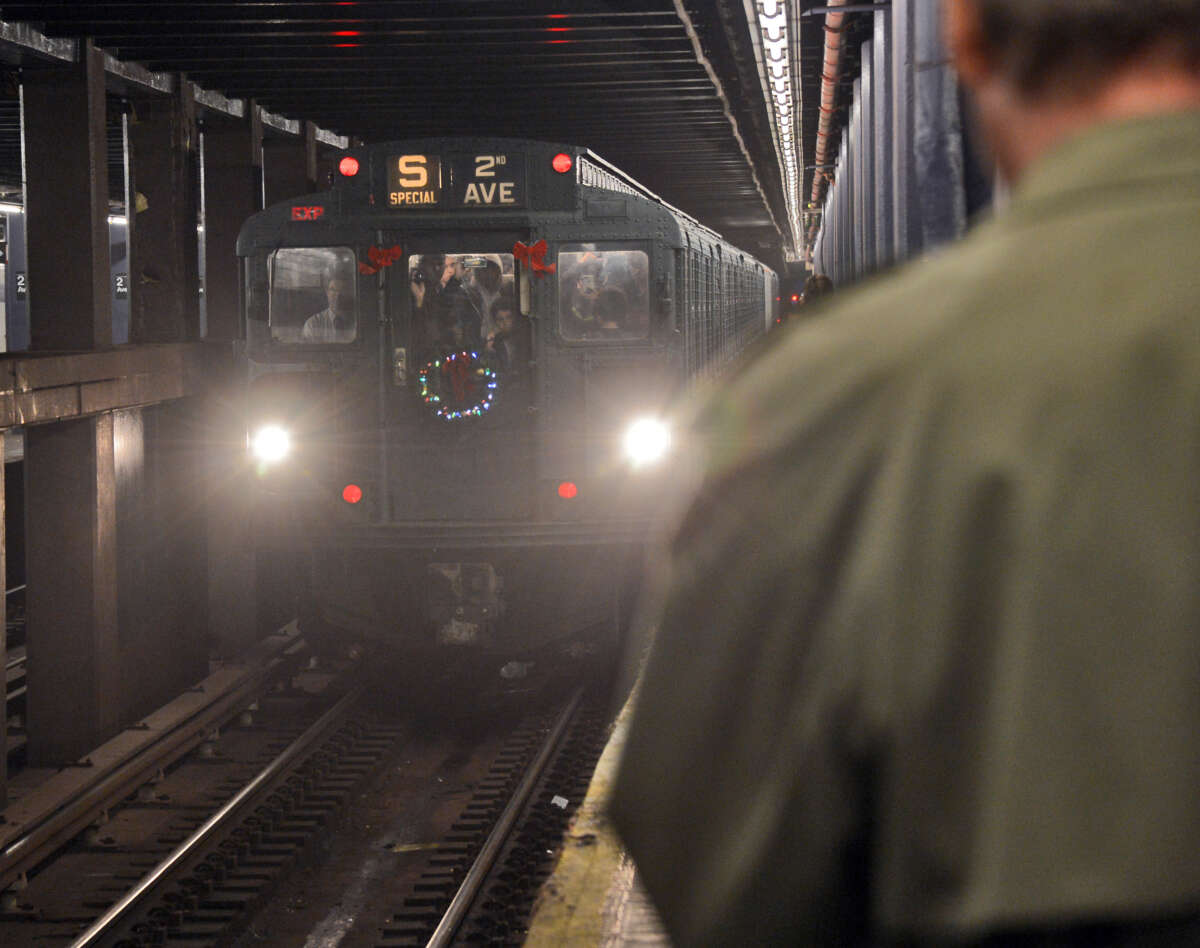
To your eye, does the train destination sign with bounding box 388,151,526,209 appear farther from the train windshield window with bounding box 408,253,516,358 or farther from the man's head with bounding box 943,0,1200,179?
the man's head with bounding box 943,0,1200,179

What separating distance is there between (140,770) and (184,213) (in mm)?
4601

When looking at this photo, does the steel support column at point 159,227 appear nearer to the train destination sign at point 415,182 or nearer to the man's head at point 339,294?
the man's head at point 339,294

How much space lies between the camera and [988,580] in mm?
973

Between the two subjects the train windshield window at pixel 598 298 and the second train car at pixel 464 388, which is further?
the train windshield window at pixel 598 298

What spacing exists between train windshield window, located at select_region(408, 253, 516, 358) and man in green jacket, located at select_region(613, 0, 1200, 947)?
30.4 ft

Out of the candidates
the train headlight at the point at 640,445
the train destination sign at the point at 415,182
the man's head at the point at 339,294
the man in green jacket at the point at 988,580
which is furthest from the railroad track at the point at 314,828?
the man in green jacket at the point at 988,580

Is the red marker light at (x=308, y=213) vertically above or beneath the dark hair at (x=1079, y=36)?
above

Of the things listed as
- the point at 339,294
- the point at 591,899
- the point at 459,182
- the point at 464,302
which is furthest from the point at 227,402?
the point at 591,899

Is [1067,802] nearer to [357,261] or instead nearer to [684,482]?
[684,482]

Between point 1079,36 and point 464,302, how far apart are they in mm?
9395

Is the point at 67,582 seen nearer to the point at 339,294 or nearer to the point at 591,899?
the point at 339,294

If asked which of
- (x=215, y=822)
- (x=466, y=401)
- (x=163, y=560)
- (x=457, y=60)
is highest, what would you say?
(x=457, y=60)

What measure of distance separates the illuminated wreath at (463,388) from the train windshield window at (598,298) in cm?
62

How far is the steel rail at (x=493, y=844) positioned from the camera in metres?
6.67
